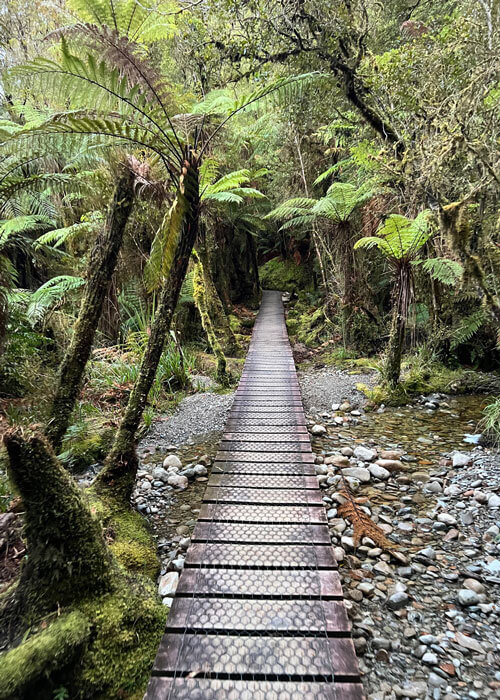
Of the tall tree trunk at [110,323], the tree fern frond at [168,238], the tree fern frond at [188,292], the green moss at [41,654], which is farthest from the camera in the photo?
the tree fern frond at [188,292]

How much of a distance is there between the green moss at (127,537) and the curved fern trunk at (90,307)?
0.66 m

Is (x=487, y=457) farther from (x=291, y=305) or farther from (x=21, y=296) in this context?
(x=291, y=305)

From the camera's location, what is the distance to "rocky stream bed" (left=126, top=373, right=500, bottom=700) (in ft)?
4.84

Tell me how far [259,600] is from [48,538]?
972 millimetres

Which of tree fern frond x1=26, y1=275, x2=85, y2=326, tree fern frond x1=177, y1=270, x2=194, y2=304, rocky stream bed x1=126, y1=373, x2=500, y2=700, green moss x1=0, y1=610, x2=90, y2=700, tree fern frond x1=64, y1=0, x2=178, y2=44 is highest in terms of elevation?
tree fern frond x1=64, y1=0, x2=178, y2=44

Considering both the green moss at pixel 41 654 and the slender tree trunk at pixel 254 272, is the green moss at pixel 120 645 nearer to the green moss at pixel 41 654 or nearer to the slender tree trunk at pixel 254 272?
the green moss at pixel 41 654

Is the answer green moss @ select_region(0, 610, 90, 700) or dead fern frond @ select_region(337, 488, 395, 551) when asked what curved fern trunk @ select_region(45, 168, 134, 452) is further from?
dead fern frond @ select_region(337, 488, 395, 551)

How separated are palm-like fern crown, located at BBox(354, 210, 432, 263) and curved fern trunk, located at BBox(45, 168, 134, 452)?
9.91 ft

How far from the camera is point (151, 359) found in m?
2.46

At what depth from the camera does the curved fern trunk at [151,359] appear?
2.25 m

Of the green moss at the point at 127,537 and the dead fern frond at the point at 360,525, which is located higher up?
the green moss at the point at 127,537

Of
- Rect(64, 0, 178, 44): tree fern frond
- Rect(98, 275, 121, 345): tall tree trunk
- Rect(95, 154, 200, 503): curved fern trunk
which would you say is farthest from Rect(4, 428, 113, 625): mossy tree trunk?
Rect(98, 275, 121, 345): tall tree trunk

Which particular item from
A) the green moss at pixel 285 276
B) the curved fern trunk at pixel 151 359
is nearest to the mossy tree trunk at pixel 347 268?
the curved fern trunk at pixel 151 359

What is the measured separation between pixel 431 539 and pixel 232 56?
4914 millimetres
